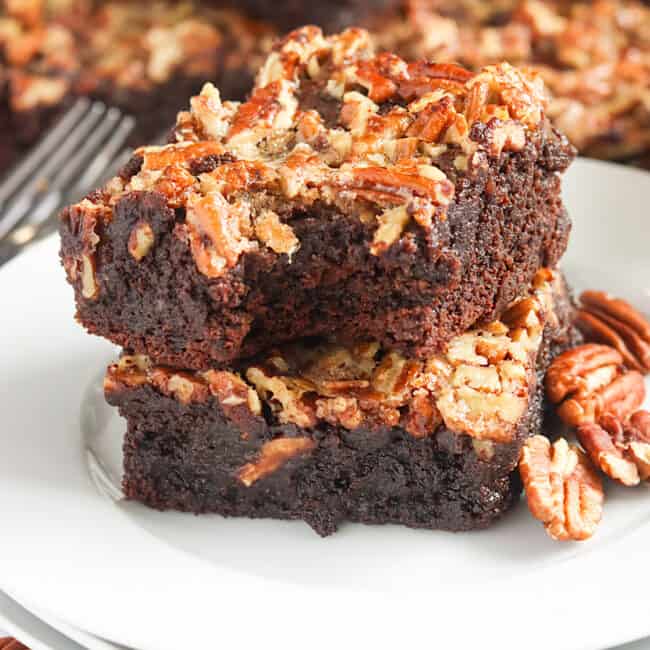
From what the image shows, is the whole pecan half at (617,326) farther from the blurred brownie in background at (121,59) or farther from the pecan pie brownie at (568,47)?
the blurred brownie in background at (121,59)

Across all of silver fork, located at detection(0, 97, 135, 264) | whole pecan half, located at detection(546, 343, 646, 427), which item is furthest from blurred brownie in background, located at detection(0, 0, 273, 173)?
whole pecan half, located at detection(546, 343, 646, 427)

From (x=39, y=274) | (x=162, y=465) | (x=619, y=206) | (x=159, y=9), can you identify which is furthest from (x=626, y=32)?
(x=162, y=465)

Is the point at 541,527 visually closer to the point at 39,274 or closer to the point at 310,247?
the point at 310,247

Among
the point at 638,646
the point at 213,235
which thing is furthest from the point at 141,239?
the point at 638,646

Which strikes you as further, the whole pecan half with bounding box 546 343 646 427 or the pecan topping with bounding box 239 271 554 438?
the whole pecan half with bounding box 546 343 646 427

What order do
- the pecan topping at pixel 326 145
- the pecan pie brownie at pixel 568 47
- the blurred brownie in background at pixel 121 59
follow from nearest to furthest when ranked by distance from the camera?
the pecan topping at pixel 326 145, the pecan pie brownie at pixel 568 47, the blurred brownie in background at pixel 121 59

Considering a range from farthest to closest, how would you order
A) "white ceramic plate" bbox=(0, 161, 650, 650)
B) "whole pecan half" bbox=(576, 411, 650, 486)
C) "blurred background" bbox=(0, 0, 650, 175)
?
"blurred background" bbox=(0, 0, 650, 175)
"whole pecan half" bbox=(576, 411, 650, 486)
"white ceramic plate" bbox=(0, 161, 650, 650)

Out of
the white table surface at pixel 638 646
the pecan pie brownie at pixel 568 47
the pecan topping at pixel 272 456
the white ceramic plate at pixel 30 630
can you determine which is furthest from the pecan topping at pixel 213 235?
the pecan pie brownie at pixel 568 47

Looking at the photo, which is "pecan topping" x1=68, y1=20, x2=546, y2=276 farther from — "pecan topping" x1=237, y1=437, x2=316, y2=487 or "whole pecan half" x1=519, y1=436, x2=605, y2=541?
"whole pecan half" x1=519, y1=436, x2=605, y2=541

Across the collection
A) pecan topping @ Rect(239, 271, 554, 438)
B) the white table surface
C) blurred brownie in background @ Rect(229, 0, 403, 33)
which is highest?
pecan topping @ Rect(239, 271, 554, 438)
